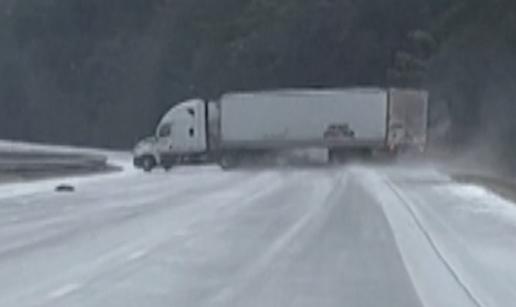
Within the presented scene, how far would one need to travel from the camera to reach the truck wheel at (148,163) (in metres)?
68.6

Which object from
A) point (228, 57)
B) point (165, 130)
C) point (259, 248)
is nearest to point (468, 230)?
point (259, 248)

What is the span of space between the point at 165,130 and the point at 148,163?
2.20 m

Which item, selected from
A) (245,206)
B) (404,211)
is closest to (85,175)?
(245,206)

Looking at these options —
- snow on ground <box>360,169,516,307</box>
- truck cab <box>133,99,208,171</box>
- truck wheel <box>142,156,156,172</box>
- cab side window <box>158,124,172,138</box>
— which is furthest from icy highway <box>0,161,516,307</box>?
cab side window <box>158,124,172,138</box>

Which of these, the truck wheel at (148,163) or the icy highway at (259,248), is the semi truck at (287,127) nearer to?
the truck wheel at (148,163)

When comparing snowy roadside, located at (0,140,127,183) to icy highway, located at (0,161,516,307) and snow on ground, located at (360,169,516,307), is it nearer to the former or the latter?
icy highway, located at (0,161,516,307)

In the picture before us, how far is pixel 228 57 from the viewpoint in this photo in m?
100

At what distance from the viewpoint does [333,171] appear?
6234 centimetres

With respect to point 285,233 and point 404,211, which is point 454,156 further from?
point 285,233

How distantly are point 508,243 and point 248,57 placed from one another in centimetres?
7483

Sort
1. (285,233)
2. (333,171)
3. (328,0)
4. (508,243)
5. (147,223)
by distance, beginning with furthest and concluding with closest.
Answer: (328,0) → (333,171) → (147,223) → (285,233) → (508,243)

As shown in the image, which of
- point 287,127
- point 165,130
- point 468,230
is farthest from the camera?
point 165,130

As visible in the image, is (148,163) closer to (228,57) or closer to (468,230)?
(228,57)

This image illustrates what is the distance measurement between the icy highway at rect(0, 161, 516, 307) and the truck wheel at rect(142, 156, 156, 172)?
85.2ft
